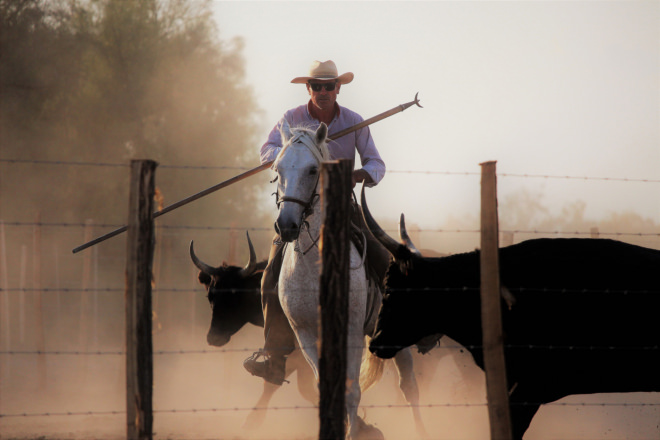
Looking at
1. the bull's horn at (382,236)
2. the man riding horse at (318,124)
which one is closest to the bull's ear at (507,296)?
the bull's horn at (382,236)

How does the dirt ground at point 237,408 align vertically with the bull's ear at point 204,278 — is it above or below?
below

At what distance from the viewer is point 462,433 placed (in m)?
7.88

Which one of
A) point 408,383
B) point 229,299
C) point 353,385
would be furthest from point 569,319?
point 229,299

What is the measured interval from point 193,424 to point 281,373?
1.67 metres

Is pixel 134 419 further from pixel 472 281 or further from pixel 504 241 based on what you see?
pixel 504 241

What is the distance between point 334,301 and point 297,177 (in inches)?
63.7

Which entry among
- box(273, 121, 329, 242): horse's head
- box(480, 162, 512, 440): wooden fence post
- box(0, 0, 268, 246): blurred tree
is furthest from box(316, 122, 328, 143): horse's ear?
box(0, 0, 268, 246): blurred tree

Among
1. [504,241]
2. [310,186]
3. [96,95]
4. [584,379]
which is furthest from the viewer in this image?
[96,95]

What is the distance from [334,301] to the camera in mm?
3863

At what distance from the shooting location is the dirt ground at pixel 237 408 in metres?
7.75

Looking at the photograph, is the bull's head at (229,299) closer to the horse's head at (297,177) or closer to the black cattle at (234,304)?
the black cattle at (234,304)

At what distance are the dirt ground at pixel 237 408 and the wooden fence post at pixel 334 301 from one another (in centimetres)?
128

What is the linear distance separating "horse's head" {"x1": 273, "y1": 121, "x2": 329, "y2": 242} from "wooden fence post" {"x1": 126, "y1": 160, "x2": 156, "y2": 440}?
1286 mm

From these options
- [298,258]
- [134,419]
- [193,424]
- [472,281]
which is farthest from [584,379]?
[193,424]
